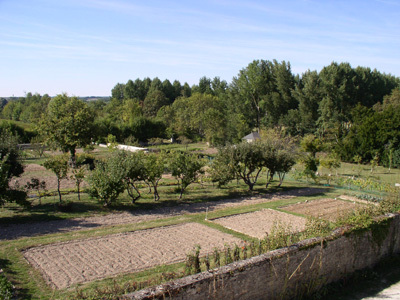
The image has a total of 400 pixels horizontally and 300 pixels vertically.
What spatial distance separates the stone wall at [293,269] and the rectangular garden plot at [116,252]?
296 cm

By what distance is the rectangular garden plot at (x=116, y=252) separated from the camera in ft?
34.0

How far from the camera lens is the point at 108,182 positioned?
55.7 feet

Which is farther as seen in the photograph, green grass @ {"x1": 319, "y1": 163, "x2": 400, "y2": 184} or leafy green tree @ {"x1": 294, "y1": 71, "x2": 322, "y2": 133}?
leafy green tree @ {"x1": 294, "y1": 71, "x2": 322, "y2": 133}

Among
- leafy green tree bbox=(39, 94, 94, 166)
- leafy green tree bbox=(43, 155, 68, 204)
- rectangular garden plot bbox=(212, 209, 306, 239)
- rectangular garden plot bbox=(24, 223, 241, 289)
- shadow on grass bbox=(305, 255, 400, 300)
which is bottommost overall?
shadow on grass bbox=(305, 255, 400, 300)

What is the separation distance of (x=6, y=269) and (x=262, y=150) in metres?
15.8

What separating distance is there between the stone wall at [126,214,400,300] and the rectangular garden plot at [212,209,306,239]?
3993 mm

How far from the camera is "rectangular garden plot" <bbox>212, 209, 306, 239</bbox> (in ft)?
49.7

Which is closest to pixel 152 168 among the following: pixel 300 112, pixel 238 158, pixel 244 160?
pixel 238 158

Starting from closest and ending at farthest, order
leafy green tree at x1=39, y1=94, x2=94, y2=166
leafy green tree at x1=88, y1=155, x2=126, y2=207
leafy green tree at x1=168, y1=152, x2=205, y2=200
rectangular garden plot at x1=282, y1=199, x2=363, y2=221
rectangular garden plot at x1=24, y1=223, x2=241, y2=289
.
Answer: rectangular garden plot at x1=24, y1=223, x2=241, y2=289 → leafy green tree at x1=88, y1=155, x2=126, y2=207 → rectangular garden plot at x1=282, y1=199, x2=363, y2=221 → leafy green tree at x1=168, y1=152, x2=205, y2=200 → leafy green tree at x1=39, y1=94, x2=94, y2=166

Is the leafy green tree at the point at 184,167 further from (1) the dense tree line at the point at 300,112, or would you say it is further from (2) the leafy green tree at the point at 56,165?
(1) the dense tree line at the point at 300,112

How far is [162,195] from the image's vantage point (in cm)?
2102

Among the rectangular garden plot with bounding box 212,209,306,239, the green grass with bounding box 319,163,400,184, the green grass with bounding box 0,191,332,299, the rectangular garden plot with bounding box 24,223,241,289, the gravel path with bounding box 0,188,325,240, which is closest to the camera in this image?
the green grass with bounding box 0,191,332,299

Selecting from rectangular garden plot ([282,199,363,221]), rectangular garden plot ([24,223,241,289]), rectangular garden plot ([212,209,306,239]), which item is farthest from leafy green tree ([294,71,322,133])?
rectangular garden plot ([24,223,241,289])

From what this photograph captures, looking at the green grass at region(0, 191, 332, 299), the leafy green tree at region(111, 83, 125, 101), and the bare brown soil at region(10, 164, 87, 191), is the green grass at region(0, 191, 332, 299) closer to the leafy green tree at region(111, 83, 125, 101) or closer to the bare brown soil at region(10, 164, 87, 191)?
the bare brown soil at region(10, 164, 87, 191)
